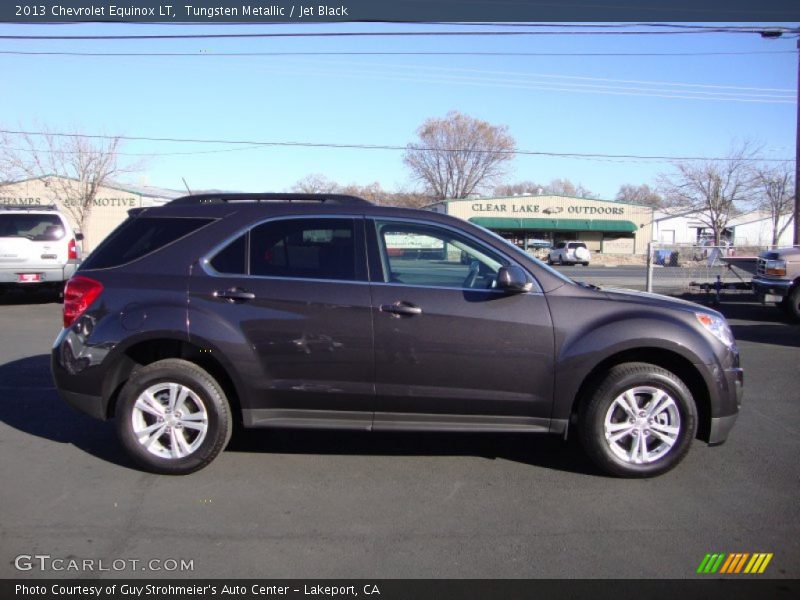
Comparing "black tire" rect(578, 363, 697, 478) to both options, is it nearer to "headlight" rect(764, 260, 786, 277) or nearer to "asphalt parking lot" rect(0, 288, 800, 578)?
"asphalt parking lot" rect(0, 288, 800, 578)

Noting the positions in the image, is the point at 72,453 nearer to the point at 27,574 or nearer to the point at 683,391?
the point at 27,574

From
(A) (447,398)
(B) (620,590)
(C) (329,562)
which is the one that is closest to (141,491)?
(C) (329,562)

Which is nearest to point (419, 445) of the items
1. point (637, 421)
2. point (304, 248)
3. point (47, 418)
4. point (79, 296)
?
point (637, 421)

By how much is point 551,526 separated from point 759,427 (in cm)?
297

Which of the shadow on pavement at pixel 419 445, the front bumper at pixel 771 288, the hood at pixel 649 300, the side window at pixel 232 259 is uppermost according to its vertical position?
the side window at pixel 232 259

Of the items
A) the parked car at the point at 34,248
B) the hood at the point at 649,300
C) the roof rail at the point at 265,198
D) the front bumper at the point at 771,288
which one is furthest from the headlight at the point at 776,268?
the parked car at the point at 34,248

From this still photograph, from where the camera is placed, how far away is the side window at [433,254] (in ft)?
14.2

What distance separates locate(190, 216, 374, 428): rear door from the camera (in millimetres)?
4180

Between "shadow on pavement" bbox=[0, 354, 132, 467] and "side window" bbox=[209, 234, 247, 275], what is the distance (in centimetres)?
160

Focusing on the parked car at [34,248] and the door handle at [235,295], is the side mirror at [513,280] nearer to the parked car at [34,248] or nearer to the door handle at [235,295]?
the door handle at [235,295]

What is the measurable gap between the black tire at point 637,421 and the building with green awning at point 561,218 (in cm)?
4792

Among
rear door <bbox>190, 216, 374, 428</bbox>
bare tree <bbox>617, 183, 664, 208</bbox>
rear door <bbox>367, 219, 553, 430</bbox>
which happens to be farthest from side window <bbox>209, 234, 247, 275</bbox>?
bare tree <bbox>617, 183, 664, 208</bbox>

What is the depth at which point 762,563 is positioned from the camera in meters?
3.28

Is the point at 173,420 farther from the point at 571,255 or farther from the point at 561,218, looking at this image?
the point at 561,218
